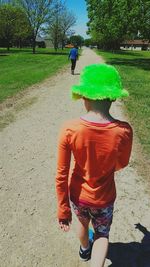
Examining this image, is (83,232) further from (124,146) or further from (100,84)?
(100,84)

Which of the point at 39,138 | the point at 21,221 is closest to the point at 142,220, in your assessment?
the point at 21,221

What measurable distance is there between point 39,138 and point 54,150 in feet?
2.95

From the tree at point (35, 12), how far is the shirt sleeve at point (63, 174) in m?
54.9

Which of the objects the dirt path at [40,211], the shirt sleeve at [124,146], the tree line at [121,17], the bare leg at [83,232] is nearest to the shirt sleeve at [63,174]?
the bare leg at [83,232]

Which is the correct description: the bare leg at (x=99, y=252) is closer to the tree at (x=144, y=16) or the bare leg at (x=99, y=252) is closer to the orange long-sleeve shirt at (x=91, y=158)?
the orange long-sleeve shirt at (x=91, y=158)

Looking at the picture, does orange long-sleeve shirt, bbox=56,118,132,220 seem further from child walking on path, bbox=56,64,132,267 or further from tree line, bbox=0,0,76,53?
tree line, bbox=0,0,76,53

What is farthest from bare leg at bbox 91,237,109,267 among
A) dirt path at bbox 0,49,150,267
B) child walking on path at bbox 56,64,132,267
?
dirt path at bbox 0,49,150,267

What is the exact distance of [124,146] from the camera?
8.63 ft

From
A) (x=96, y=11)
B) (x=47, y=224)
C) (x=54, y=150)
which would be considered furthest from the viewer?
(x=96, y=11)

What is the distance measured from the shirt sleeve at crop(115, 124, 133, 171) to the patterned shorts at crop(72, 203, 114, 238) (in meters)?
0.37

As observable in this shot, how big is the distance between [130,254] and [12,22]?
6266cm

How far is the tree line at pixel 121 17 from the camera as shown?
95.8 feet

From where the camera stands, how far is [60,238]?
4.06 m

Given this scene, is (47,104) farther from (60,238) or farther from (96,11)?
(96,11)
